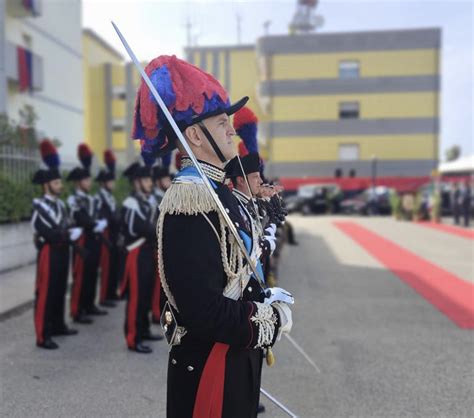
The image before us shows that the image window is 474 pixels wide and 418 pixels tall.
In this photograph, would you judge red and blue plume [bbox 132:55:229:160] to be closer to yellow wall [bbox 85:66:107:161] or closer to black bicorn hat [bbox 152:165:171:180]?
black bicorn hat [bbox 152:165:171:180]

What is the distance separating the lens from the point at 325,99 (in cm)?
3584

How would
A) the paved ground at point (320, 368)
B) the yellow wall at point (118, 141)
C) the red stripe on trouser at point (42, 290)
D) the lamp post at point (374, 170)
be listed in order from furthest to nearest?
the yellow wall at point (118, 141) → the lamp post at point (374, 170) → the red stripe on trouser at point (42, 290) → the paved ground at point (320, 368)

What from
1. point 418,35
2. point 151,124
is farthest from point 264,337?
point 418,35

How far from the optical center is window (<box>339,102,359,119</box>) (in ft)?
118

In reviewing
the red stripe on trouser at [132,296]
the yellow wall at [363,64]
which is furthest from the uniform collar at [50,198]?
the yellow wall at [363,64]

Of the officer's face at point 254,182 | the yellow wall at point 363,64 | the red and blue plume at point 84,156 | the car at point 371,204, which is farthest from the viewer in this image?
the yellow wall at point 363,64

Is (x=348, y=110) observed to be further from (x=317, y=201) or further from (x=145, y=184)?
(x=145, y=184)

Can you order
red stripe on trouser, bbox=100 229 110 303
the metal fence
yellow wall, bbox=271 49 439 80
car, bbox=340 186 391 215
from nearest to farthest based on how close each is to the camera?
1. red stripe on trouser, bbox=100 229 110 303
2. the metal fence
3. car, bbox=340 186 391 215
4. yellow wall, bbox=271 49 439 80

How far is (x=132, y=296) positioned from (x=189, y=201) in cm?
370

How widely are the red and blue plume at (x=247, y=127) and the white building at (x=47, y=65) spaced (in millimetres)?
9483

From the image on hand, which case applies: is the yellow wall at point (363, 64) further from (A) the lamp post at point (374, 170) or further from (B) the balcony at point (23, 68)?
(B) the balcony at point (23, 68)

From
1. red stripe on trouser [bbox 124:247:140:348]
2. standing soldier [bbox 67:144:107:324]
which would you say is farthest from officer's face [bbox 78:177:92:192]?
red stripe on trouser [bbox 124:247:140:348]

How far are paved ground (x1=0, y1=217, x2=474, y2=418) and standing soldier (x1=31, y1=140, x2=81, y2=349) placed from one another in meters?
0.27

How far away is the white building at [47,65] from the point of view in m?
15.8
